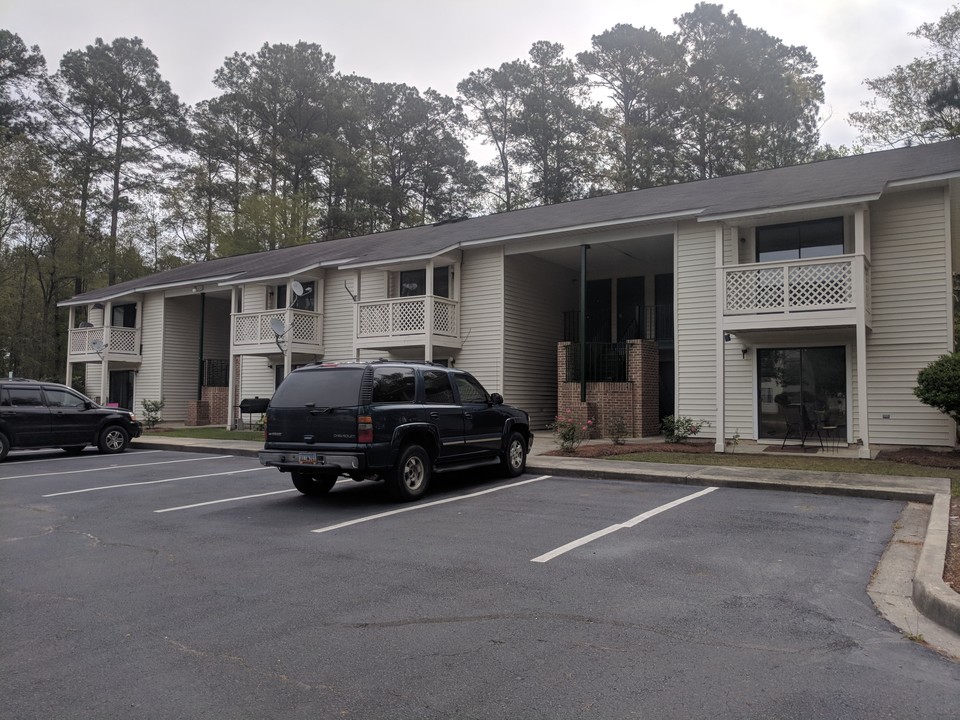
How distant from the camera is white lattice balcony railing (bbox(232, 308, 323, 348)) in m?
22.8

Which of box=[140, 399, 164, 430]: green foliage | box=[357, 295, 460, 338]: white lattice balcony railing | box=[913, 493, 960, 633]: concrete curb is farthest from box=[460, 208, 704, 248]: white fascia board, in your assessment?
box=[140, 399, 164, 430]: green foliage

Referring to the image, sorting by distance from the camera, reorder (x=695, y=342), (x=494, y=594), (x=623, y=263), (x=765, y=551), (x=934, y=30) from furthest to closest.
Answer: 1. (x=934, y=30)
2. (x=623, y=263)
3. (x=695, y=342)
4. (x=765, y=551)
5. (x=494, y=594)

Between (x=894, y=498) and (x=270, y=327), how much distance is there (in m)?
18.5

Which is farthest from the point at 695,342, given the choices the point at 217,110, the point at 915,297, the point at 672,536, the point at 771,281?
the point at 217,110

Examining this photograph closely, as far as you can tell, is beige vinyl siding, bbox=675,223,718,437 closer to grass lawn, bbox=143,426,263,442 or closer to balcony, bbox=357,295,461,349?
balcony, bbox=357,295,461,349

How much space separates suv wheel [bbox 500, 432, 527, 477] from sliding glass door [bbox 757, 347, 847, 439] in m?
7.43

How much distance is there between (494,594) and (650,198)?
1717cm

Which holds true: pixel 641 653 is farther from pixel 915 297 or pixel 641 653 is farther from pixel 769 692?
pixel 915 297

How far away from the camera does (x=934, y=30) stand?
31172 millimetres

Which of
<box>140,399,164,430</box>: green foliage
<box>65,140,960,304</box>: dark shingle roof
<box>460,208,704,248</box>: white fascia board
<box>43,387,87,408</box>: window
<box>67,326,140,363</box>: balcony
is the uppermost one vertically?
<box>65,140,960,304</box>: dark shingle roof

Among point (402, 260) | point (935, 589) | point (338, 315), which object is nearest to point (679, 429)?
point (402, 260)

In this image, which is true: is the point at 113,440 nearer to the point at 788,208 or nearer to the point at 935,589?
the point at 788,208

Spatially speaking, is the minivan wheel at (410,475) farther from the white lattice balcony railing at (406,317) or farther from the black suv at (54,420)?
the white lattice balcony railing at (406,317)

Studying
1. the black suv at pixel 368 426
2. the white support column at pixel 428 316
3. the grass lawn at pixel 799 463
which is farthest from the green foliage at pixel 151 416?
the grass lawn at pixel 799 463
